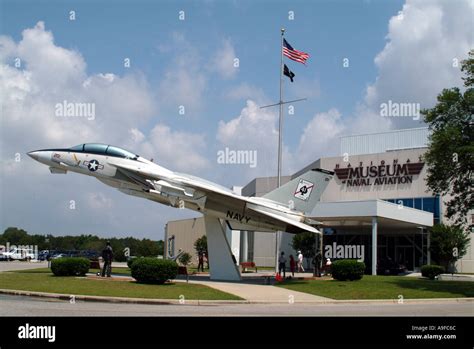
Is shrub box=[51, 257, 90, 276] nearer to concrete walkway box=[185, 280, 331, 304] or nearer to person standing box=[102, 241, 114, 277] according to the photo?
person standing box=[102, 241, 114, 277]

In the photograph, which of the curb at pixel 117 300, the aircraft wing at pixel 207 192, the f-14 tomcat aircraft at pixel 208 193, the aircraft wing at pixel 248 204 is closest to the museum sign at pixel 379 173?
the f-14 tomcat aircraft at pixel 208 193

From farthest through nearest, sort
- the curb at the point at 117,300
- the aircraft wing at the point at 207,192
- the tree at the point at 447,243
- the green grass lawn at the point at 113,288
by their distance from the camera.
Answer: the tree at the point at 447,243
the aircraft wing at the point at 207,192
the green grass lawn at the point at 113,288
the curb at the point at 117,300

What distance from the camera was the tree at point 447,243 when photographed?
42906 millimetres

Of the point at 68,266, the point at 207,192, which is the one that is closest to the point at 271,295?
the point at 207,192

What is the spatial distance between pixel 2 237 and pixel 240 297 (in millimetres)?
126332

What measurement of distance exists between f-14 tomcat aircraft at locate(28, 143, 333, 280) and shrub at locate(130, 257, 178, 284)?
16.0ft

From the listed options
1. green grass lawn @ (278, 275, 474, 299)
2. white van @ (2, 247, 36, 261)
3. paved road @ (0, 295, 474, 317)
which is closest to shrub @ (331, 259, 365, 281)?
green grass lawn @ (278, 275, 474, 299)

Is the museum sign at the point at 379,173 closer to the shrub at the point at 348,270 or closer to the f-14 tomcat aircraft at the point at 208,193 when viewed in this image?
the f-14 tomcat aircraft at the point at 208,193

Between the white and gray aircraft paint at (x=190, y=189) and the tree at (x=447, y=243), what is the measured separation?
1975 centimetres

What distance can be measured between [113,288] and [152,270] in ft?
8.31

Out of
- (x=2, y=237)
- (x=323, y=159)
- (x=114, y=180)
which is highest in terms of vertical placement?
(x=323, y=159)
